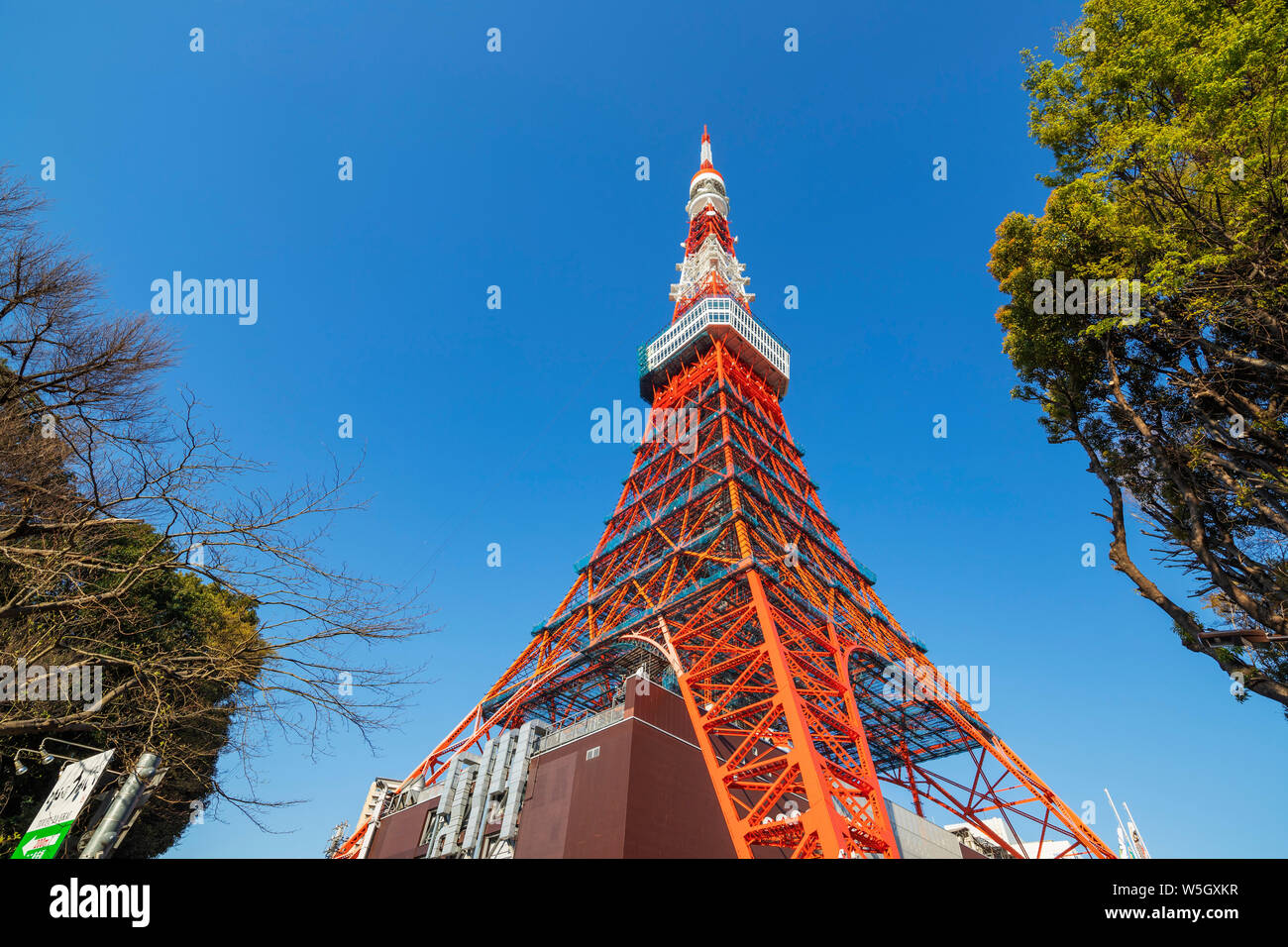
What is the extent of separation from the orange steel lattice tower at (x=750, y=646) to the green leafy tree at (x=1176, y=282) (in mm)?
9337

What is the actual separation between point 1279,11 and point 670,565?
2239cm

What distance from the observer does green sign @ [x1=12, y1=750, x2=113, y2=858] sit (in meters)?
6.24

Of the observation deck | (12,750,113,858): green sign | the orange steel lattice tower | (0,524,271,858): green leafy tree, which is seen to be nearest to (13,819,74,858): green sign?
(12,750,113,858): green sign

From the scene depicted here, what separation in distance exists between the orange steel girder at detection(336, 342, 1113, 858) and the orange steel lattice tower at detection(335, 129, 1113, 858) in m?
0.09

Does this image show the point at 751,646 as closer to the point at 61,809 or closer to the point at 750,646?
the point at 750,646

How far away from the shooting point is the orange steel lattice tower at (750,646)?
1722cm

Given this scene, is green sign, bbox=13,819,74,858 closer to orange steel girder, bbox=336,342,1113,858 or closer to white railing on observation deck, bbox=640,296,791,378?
orange steel girder, bbox=336,342,1113,858

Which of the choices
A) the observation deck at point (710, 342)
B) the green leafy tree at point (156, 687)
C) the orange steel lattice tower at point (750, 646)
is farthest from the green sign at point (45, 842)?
the observation deck at point (710, 342)

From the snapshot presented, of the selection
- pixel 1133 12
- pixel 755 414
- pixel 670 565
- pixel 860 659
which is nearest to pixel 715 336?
pixel 755 414

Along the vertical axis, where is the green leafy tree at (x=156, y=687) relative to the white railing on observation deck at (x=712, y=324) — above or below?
below

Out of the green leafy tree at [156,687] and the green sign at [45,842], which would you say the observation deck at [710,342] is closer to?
the green leafy tree at [156,687]

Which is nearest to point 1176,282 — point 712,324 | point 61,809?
point 61,809
